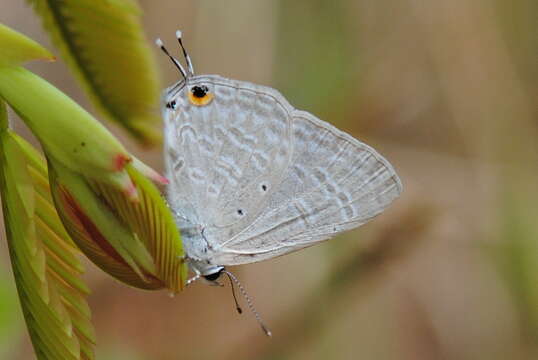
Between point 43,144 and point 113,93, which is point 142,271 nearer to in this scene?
point 43,144

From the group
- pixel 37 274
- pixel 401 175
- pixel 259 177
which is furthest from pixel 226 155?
pixel 401 175

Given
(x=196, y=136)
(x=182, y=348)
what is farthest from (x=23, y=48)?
(x=182, y=348)

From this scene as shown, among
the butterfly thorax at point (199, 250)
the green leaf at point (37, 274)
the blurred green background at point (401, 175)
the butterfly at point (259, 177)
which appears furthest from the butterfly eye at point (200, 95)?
the blurred green background at point (401, 175)

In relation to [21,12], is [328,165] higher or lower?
lower

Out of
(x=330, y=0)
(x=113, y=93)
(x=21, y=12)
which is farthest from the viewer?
(x=330, y=0)

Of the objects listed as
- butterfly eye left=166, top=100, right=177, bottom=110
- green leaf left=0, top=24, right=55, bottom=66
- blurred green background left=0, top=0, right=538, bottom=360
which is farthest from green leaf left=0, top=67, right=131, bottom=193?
blurred green background left=0, top=0, right=538, bottom=360

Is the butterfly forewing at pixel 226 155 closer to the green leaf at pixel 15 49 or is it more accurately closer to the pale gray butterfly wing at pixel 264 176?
the pale gray butterfly wing at pixel 264 176

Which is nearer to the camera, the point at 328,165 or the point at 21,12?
the point at 328,165
